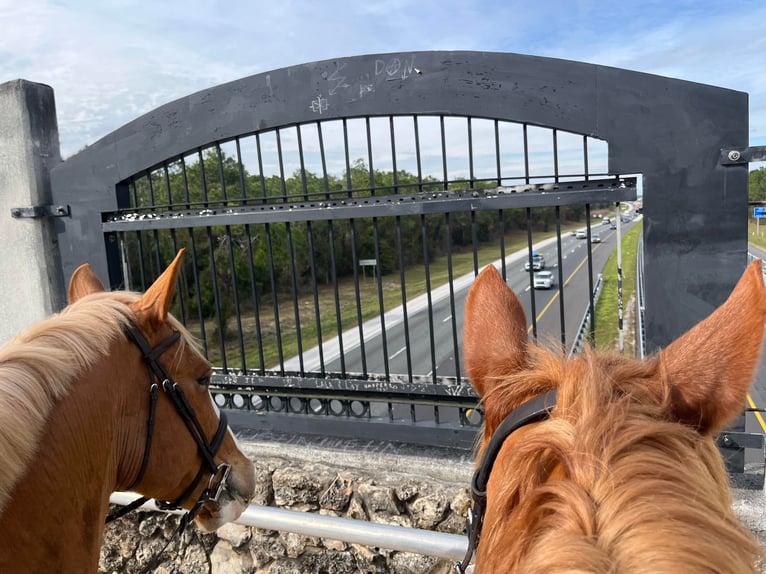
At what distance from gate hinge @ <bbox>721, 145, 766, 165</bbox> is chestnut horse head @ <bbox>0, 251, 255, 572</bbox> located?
7.82 ft

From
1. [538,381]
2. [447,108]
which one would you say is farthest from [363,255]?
[538,381]

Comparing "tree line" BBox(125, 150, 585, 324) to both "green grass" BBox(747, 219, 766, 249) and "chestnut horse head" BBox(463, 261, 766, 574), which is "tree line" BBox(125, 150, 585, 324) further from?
"chestnut horse head" BBox(463, 261, 766, 574)

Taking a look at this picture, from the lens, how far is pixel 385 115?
3059 millimetres

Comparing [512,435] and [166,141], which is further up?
[166,141]

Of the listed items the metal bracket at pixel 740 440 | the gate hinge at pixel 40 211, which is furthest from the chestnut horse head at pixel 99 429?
the metal bracket at pixel 740 440

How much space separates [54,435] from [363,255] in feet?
17.5

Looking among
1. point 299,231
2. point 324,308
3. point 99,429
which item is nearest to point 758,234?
point 99,429

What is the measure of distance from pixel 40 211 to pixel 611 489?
428cm

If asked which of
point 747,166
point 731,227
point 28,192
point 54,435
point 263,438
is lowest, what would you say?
point 263,438

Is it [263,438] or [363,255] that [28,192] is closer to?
[263,438]

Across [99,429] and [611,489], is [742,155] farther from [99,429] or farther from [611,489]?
[99,429]

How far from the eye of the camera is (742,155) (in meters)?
2.40

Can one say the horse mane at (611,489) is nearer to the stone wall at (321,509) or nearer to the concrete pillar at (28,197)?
the stone wall at (321,509)

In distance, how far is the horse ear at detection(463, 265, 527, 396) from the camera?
53.8 inches
